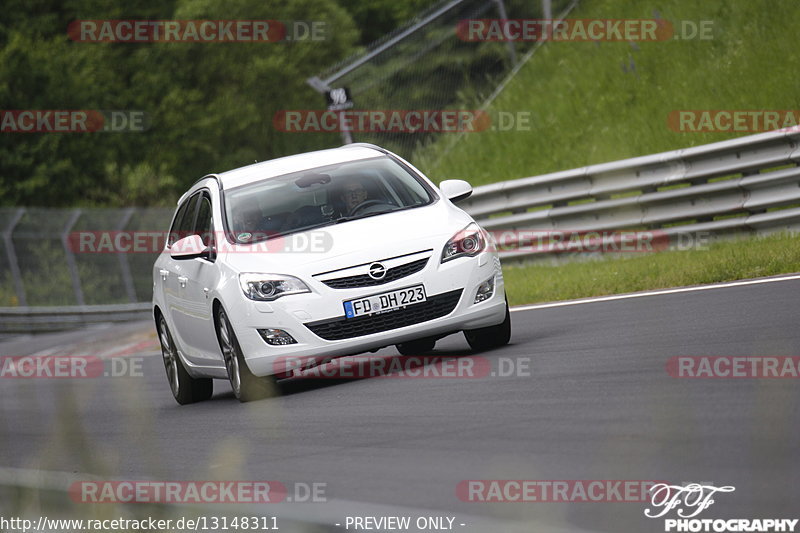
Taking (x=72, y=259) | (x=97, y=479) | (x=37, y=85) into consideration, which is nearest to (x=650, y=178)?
(x=97, y=479)

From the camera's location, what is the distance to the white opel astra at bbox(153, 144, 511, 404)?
951 centimetres

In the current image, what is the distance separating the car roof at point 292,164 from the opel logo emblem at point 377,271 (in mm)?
1709

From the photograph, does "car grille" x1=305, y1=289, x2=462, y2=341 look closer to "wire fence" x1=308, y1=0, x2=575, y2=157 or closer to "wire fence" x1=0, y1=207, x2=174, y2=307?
"wire fence" x1=308, y1=0, x2=575, y2=157

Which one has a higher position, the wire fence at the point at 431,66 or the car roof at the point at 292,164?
the wire fence at the point at 431,66

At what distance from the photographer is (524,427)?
6844mm

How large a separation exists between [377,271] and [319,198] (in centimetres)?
132

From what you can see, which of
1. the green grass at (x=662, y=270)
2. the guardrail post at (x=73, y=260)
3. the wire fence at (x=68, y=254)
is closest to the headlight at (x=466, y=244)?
the green grass at (x=662, y=270)

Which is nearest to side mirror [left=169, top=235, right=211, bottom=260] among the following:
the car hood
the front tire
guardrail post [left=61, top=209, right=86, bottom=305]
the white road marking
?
the car hood

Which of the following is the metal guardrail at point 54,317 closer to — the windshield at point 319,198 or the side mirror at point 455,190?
the windshield at point 319,198

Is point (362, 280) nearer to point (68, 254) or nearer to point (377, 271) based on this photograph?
point (377, 271)

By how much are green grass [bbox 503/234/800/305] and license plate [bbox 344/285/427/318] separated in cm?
430

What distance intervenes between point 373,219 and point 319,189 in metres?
0.76

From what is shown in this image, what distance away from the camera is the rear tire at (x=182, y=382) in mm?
11352

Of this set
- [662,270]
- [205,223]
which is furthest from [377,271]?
[662,270]
